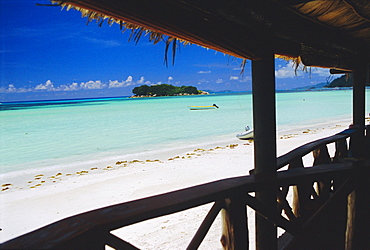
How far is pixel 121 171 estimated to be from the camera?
7.33m

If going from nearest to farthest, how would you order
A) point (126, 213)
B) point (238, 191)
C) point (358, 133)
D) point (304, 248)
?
A: 1. point (126, 213)
2. point (238, 191)
3. point (304, 248)
4. point (358, 133)

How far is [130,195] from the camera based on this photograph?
517 cm

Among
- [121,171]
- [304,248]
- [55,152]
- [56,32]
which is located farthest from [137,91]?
[304,248]

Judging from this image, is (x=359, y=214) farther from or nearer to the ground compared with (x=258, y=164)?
nearer to the ground

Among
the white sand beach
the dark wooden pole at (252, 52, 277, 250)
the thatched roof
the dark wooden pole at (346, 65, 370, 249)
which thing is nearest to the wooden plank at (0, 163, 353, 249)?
the dark wooden pole at (252, 52, 277, 250)

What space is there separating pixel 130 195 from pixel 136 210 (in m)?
4.29

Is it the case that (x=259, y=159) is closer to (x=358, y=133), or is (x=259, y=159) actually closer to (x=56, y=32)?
(x=358, y=133)

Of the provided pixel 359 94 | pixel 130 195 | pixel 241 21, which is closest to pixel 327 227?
pixel 241 21

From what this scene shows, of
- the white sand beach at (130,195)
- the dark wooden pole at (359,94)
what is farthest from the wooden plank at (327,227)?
the dark wooden pole at (359,94)

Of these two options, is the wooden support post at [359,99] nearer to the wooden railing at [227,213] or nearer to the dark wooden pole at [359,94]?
the dark wooden pole at [359,94]

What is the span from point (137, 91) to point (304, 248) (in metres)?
86.5

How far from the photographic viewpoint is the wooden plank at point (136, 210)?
0.85m

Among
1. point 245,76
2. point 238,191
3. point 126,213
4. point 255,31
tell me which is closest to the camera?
point 126,213

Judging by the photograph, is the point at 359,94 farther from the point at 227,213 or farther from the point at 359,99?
the point at 227,213
